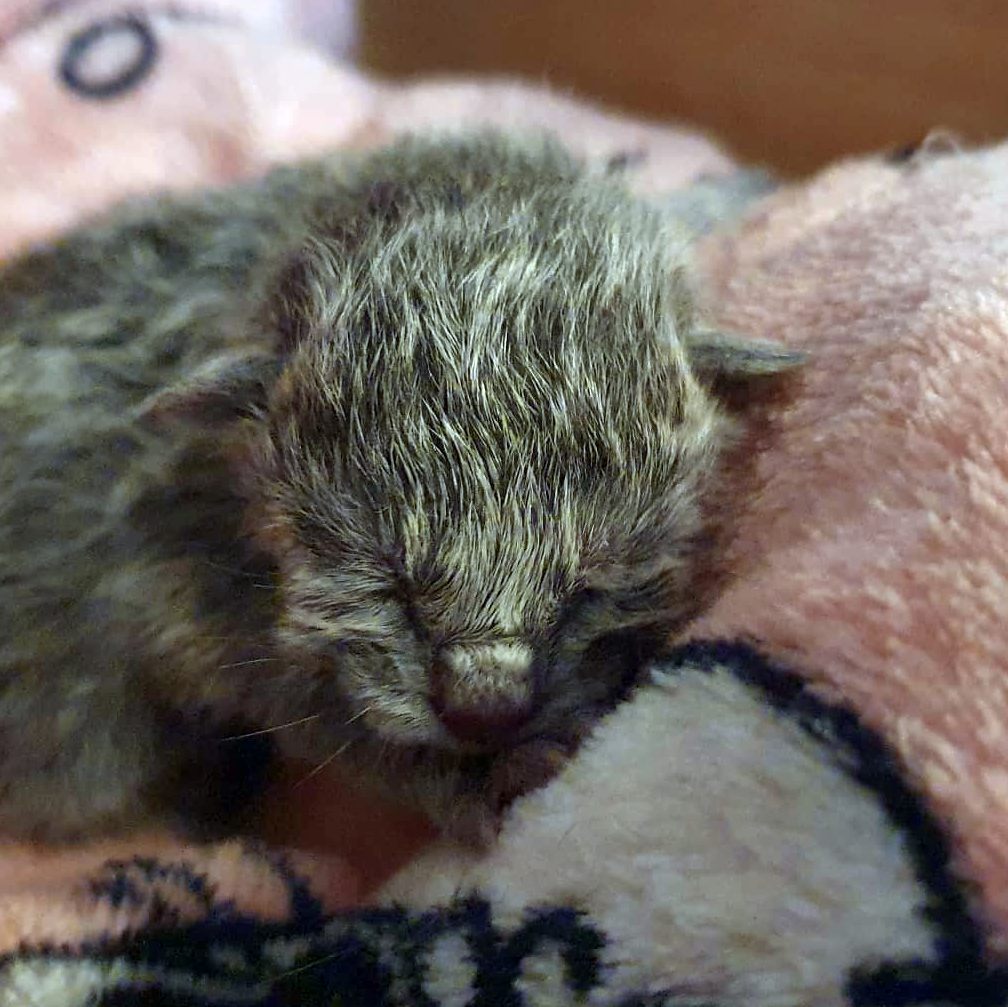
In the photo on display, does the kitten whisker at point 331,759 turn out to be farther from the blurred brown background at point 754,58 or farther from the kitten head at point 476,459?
the blurred brown background at point 754,58

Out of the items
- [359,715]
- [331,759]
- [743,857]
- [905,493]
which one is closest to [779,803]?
[743,857]

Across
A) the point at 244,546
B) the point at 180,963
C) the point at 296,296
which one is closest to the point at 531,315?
the point at 296,296

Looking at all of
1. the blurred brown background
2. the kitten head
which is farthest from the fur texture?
the blurred brown background

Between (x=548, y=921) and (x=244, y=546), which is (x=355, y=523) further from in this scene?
(x=548, y=921)

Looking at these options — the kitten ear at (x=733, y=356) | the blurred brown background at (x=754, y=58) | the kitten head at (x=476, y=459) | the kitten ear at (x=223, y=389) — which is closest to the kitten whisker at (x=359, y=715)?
the kitten head at (x=476, y=459)

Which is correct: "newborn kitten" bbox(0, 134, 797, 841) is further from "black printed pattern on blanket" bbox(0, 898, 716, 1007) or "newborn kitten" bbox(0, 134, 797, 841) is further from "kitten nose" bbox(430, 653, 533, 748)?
"black printed pattern on blanket" bbox(0, 898, 716, 1007)

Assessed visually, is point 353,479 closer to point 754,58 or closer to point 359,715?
point 359,715
